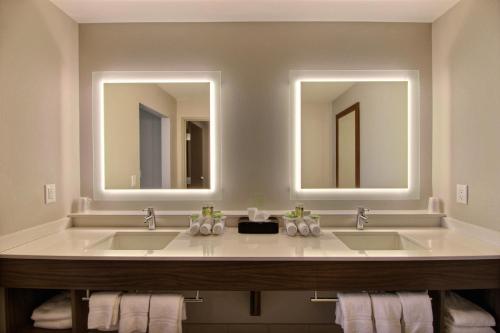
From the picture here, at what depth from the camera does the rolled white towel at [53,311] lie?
4.33 feet

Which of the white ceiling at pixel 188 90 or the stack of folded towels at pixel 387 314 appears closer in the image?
the stack of folded towels at pixel 387 314

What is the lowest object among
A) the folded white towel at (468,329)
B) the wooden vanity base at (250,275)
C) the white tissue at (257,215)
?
the folded white towel at (468,329)

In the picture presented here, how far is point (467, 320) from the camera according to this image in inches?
49.6

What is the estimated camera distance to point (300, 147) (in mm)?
1775

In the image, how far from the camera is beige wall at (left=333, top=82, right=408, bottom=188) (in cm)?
179

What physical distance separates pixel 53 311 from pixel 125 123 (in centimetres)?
116

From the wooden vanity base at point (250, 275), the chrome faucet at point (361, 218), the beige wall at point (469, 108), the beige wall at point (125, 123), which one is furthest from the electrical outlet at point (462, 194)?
the beige wall at point (125, 123)

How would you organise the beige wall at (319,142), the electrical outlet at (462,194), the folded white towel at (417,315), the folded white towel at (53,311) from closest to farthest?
the folded white towel at (417,315)
the folded white towel at (53,311)
the electrical outlet at (462,194)
the beige wall at (319,142)

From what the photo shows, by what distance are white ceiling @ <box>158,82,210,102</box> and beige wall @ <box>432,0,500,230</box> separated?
1555 millimetres

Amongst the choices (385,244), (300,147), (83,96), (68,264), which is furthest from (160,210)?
(385,244)

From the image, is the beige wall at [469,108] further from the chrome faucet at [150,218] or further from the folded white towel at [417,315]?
the chrome faucet at [150,218]

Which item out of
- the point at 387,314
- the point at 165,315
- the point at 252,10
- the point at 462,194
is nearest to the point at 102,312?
the point at 165,315

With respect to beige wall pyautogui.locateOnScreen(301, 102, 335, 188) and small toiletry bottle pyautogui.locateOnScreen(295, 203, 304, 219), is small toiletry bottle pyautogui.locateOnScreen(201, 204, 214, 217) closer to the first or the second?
small toiletry bottle pyautogui.locateOnScreen(295, 203, 304, 219)

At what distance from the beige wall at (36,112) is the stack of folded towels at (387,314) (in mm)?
1722
